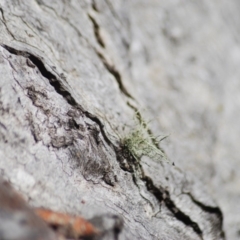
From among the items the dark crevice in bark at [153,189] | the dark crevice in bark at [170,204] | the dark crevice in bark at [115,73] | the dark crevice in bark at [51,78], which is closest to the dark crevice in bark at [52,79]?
the dark crevice in bark at [51,78]

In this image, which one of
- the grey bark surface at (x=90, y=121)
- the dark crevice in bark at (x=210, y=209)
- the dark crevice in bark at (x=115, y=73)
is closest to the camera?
the grey bark surface at (x=90, y=121)

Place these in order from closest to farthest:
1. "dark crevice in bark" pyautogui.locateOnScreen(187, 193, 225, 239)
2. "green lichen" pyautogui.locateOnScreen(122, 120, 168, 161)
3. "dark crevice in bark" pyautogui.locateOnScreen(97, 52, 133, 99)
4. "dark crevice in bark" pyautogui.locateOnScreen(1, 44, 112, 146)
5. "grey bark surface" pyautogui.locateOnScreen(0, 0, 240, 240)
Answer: "grey bark surface" pyautogui.locateOnScreen(0, 0, 240, 240) < "dark crevice in bark" pyautogui.locateOnScreen(1, 44, 112, 146) < "green lichen" pyautogui.locateOnScreen(122, 120, 168, 161) < "dark crevice in bark" pyautogui.locateOnScreen(187, 193, 225, 239) < "dark crevice in bark" pyautogui.locateOnScreen(97, 52, 133, 99)

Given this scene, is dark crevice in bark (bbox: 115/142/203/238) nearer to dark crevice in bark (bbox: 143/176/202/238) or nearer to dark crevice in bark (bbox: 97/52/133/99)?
dark crevice in bark (bbox: 143/176/202/238)

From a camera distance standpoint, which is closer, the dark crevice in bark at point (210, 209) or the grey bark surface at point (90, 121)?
the grey bark surface at point (90, 121)

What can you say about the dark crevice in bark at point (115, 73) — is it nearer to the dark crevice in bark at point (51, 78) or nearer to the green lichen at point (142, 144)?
the green lichen at point (142, 144)

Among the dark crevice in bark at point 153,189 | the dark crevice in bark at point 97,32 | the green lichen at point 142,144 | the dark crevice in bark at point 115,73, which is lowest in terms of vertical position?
the dark crevice in bark at point 153,189

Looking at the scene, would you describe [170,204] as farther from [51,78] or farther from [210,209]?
[51,78]

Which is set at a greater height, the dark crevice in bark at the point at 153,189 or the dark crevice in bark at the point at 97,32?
the dark crevice in bark at the point at 97,32

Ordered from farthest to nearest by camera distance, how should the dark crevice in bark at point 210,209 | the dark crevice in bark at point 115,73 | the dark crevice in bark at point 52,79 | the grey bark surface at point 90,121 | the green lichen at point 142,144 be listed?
1. the dark crevice in bark at point 115,73
2. the dark crevice in bark at point 210,209
3. the green lichen at point 142,144
4. the dark crevice in bark at point 52,79
5. the grey bark surface at point 90,121

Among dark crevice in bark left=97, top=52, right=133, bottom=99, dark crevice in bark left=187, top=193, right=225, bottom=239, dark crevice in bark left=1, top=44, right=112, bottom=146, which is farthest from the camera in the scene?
dark crevice in bark left=97, top=52, right=133, bottom=99

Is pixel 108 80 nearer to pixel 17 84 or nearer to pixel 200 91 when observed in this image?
pixel 17 84

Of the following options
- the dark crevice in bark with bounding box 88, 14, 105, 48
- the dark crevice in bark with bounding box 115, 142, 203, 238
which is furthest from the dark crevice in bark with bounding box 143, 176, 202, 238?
the dark crevice in bark with bounding box 88, 14, 105, 48
